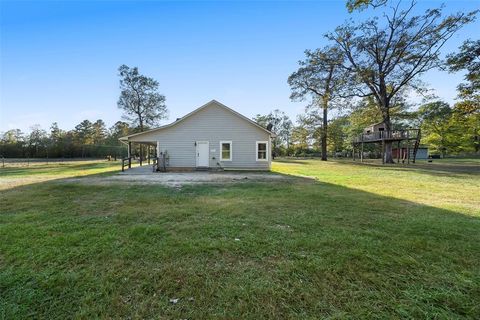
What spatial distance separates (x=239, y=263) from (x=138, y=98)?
34492mm

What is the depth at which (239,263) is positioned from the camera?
2668 millimetres

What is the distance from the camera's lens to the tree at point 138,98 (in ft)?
104

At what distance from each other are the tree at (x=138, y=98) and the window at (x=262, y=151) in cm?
2279

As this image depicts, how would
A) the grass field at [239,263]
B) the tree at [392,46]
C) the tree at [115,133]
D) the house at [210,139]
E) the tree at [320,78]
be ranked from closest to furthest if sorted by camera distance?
the grass field at [239,263] < the house at [210,139] < the tree at [392,46] < the tree at [320,78] < the tree at [115,133]

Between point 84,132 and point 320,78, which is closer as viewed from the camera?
point 320,78

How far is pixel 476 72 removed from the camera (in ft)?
55.7

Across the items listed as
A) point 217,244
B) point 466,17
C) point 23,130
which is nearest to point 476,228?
point 217,244

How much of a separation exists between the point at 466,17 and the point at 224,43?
20.9 m

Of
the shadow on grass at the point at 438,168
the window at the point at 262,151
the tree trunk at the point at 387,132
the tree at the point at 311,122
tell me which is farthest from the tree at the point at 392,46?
the window at the point at 262,151

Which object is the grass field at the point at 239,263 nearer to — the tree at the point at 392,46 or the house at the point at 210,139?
the house at the point at 210,139

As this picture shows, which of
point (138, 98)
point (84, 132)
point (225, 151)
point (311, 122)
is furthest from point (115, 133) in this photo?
point (225, 151)

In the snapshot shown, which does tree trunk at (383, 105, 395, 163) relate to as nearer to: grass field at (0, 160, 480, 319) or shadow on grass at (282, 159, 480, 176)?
shadow on grass at (282, 159, 480, 176)

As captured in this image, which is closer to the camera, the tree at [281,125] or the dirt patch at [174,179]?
the dirt patch at [174,179]

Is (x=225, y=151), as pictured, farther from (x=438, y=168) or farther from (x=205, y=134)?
(x=438, y=168)
